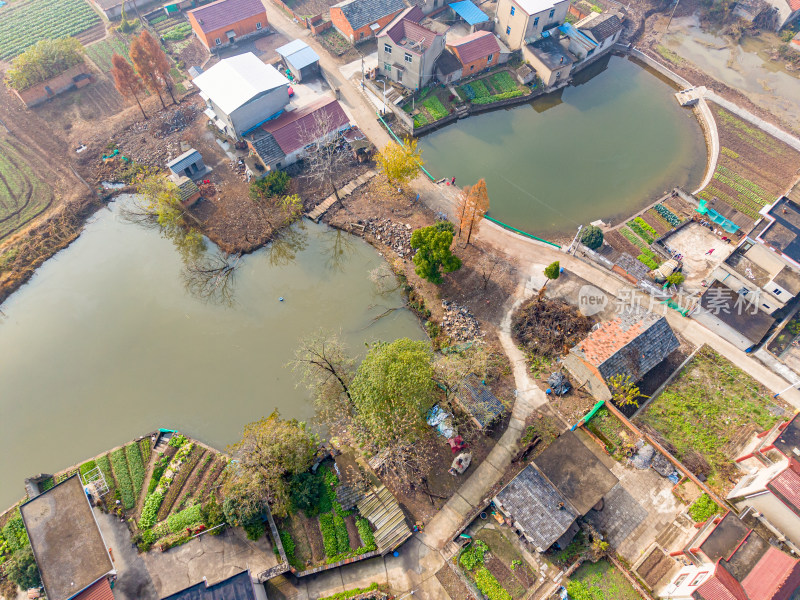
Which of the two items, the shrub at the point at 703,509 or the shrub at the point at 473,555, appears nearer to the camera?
the shrub at the point at 473,555

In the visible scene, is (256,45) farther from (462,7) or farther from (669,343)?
(669,343)

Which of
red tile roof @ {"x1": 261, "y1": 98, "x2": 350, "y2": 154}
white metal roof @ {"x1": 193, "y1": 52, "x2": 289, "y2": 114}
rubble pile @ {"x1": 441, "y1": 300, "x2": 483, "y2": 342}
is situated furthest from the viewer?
red tile roof @ {"x1": 261, "y1": 98, "x2": 350, "y2": 154}

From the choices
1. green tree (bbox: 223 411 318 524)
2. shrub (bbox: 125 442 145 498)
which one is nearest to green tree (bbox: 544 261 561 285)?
green tree (bbox: 223 411 318 524)

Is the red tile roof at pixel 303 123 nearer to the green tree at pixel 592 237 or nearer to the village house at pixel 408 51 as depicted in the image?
the village house at pixel 408 51

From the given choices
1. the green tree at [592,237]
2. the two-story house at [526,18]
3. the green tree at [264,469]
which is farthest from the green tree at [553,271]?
the two-story house at [526,18]

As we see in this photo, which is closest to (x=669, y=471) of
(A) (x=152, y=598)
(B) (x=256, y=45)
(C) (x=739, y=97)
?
(A) (x=152, y=598)

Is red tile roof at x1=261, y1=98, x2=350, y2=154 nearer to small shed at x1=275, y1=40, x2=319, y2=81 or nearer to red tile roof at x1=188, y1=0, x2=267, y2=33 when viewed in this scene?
small shed at x1=275, y1=40, x2=319, y2=81

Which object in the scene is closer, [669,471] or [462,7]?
[669,471]
